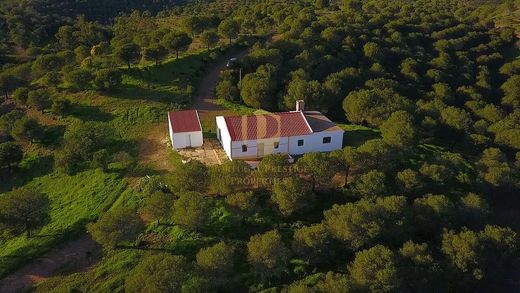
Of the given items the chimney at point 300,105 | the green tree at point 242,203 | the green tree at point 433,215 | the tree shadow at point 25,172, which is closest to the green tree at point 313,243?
the green tree at point 242,203

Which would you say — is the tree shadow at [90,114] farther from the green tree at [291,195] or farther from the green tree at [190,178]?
the green tree at [291,195]

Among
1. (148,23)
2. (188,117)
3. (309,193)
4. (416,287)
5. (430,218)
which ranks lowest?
(416,287)

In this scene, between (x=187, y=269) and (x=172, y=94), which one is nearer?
(x=187, y=269)

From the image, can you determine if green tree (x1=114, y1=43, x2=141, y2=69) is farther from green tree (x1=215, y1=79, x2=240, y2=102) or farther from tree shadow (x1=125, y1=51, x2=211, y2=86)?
green tree (x1=215, y1=79, x2=240, y2=102)

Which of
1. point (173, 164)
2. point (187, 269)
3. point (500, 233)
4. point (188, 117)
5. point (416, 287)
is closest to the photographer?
point (187, 269)

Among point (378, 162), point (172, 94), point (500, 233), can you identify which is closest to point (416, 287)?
point (500, 233)

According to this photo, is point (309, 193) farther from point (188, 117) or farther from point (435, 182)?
point (188, 117)
